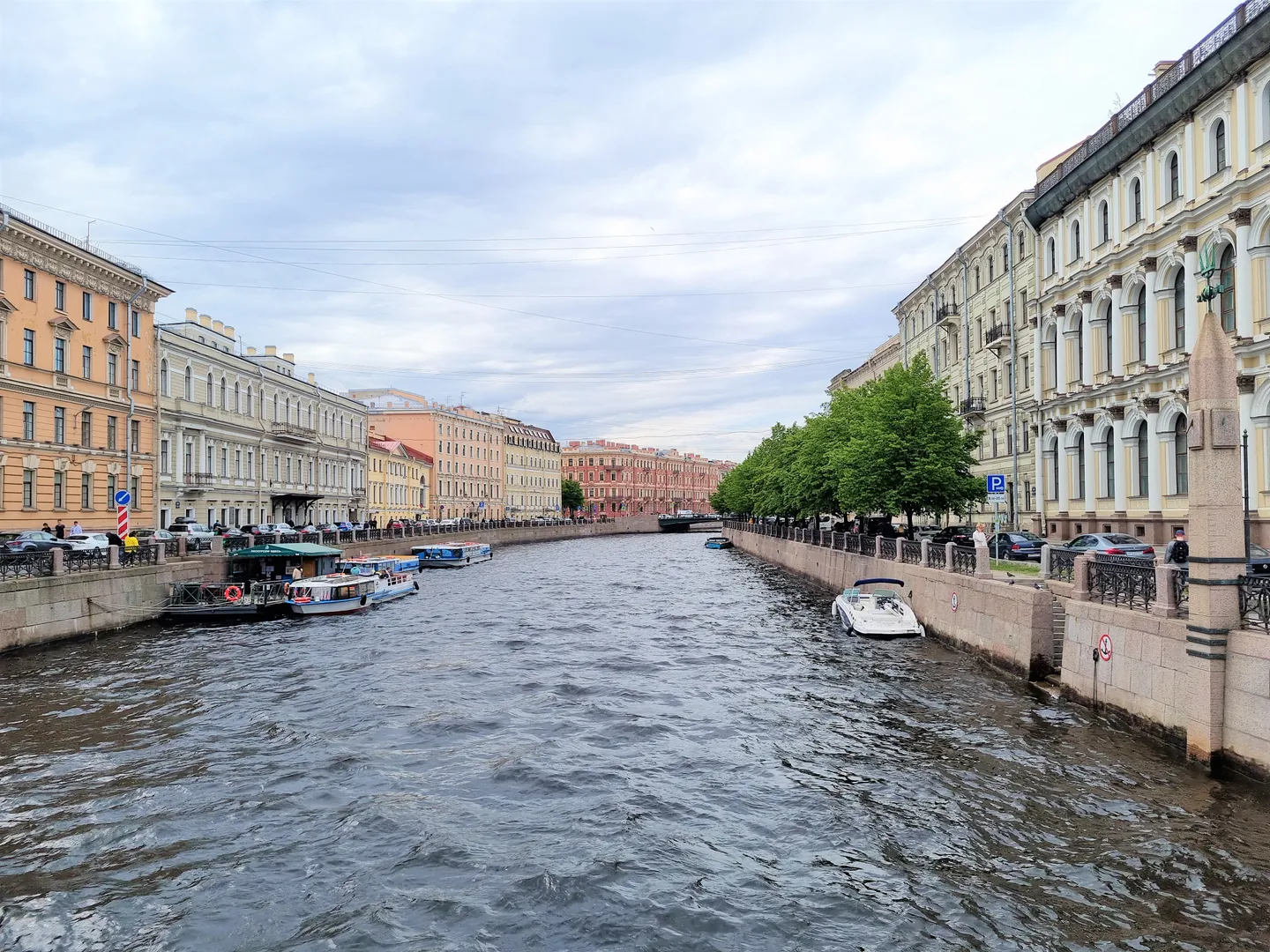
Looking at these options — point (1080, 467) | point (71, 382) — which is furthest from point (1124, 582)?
point (71, 382)

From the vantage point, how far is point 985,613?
2144cm

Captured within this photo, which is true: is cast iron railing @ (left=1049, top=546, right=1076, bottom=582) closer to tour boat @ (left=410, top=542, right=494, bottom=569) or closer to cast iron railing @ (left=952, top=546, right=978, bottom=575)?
cast iron railing @ (left=952, top=546, right=978, bottom=575)

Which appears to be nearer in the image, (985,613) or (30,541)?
(985,613)

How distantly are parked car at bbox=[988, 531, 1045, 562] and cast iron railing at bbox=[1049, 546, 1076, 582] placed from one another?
10.5 m

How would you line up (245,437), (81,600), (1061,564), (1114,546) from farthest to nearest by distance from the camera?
(245,437), (81,600), (1114,546), (1061,564)

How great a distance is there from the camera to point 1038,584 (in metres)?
20.1

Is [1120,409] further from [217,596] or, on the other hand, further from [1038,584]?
[217,596]

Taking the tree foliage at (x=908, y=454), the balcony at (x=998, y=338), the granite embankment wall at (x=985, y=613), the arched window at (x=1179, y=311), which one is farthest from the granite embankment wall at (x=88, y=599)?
the balcony at (x=998, y=338)

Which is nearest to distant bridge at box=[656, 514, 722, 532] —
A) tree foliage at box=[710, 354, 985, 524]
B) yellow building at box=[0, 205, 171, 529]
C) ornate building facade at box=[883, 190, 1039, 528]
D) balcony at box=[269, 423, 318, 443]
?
balcony at box=[269, 423, 318, 443]

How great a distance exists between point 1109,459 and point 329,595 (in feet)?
101

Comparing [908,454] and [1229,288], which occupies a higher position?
[1229,288]

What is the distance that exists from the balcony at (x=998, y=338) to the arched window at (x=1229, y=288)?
60.3 feet

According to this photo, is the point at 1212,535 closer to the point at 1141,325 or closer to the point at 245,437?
the point at 1141,325

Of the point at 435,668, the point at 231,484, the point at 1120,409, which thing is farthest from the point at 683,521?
the point at 435,668
